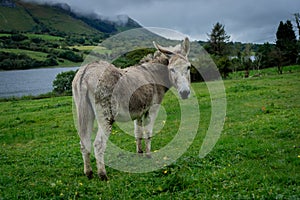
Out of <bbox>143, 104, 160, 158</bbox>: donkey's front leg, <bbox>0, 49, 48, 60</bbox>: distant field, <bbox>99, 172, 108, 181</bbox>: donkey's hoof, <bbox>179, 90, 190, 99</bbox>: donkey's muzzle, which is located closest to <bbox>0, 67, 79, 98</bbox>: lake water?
<bbox>0, 49, 48, 60</bbox>: distant field

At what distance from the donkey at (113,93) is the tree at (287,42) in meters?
58.4

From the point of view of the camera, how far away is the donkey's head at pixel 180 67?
7.20 metres

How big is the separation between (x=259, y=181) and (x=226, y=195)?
102cm

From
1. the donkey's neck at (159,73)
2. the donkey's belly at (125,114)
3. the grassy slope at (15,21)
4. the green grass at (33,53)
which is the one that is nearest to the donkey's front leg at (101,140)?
the donkey's belly at (125,114)

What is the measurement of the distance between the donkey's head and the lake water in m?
46.2

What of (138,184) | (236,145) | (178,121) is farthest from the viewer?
Answer: (178,121)

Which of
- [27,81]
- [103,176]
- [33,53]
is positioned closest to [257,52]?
[27,81]

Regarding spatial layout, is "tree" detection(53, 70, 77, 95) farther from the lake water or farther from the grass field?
the grass field

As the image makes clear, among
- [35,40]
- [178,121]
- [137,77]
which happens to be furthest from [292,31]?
[35,40]

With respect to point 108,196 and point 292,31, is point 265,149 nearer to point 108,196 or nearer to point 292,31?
point 108,196

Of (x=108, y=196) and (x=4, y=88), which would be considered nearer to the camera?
(x=108, y=196)

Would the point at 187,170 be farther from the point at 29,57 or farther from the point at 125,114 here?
the point at 29,57

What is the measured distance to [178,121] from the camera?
14125 millimetres

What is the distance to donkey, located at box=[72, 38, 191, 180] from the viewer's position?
6.18 meters
